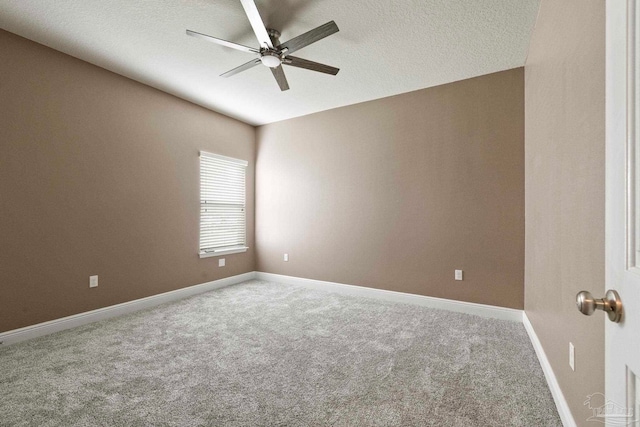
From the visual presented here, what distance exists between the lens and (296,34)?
261 cm

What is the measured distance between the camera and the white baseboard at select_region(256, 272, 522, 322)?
3146 millimetres

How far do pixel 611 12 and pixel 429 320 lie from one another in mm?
2984

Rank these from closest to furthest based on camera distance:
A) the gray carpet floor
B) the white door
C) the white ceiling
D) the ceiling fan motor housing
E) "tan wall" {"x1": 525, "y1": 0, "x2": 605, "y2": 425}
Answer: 1. the white door
2. "tan wall" {"x1": 525, "y1": 0, "x2": 605, "y2": 425}
3. the gray carpet floor
4. the white ceiling
5. the ceiling fan motor housing

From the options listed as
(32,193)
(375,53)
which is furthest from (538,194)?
(32,193)

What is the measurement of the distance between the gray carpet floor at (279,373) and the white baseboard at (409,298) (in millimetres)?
132

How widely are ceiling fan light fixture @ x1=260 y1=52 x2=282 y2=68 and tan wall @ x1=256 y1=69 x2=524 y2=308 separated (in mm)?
1893

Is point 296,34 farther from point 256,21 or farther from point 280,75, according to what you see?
point 256,21

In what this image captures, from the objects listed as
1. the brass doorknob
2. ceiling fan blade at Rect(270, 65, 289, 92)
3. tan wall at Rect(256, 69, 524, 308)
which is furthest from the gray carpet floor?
ceiling fan blade at Rect(270, 65, 289, 92)

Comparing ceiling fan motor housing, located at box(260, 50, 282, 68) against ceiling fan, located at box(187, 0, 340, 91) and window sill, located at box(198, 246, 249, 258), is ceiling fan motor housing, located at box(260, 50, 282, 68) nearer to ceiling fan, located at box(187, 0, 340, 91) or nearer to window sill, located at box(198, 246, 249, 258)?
ceiling fan, located at box(187, 0, 340, 91)

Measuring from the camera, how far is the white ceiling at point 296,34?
7.38 feet

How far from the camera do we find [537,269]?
7.73 ft

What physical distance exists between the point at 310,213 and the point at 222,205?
141cm

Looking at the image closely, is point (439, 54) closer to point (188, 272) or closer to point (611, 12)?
point (611, 12)

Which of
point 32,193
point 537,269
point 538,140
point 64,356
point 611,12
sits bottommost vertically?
point 64,356
